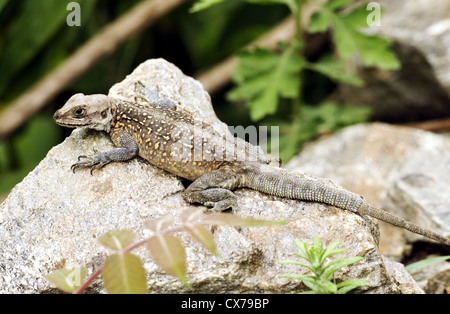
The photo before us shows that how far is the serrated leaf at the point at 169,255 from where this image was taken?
2.27m

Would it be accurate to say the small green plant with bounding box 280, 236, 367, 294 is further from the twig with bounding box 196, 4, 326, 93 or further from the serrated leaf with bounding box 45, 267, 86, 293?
the twig with bounding box 196, 4, 326, 93

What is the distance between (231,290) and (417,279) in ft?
5.98

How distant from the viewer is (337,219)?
13.1ft

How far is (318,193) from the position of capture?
4094mm

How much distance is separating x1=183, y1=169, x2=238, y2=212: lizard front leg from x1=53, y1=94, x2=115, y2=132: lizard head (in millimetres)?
937

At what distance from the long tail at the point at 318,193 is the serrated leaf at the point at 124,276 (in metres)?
1.93

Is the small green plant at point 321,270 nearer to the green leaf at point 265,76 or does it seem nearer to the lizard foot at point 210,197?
the lizard foot at point 210,197

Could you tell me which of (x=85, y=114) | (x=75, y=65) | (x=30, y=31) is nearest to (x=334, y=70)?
(x=85, y=114)

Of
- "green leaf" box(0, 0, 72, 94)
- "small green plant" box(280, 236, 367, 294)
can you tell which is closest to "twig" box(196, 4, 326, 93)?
"green leaf" box(0, 0, 72, 94)

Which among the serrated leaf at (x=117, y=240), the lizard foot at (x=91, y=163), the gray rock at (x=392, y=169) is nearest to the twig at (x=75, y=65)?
the gray rock at (x=392, y=169)

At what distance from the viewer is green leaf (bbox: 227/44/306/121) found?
6742mm

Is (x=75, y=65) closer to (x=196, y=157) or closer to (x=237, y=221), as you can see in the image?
(x=196, y=157)
